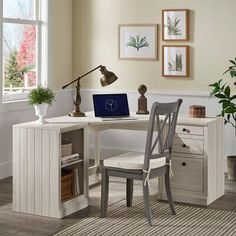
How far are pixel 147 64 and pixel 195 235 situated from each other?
280 centimetres

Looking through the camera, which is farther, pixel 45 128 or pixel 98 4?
pixel 98 4

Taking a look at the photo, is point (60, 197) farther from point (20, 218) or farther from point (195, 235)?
point (195, 235)

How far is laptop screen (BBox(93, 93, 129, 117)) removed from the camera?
5.03 m

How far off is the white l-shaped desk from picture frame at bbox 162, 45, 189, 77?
4.13 ft

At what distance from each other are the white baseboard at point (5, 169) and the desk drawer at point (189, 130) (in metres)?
1.90

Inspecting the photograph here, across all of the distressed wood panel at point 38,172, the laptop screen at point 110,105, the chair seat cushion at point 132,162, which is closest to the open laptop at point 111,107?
the laptop screen at point 110,105

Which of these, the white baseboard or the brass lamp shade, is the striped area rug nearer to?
the brass lamp shade

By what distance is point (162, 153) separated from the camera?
4445 mm

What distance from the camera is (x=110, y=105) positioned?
507cm

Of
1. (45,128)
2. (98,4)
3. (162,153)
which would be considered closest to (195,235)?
(162,153)

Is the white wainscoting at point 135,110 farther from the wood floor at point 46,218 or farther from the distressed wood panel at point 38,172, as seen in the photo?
the distressed wood panel at point 38,172

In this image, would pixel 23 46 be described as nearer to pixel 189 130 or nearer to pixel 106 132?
pixel 106 132

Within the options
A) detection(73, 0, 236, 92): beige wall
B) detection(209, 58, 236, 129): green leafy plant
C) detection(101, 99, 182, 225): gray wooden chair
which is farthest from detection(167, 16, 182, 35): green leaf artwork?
detection(101, 99, 182, 225): gray wooden chair

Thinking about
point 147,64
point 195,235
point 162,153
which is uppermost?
point 147,64
